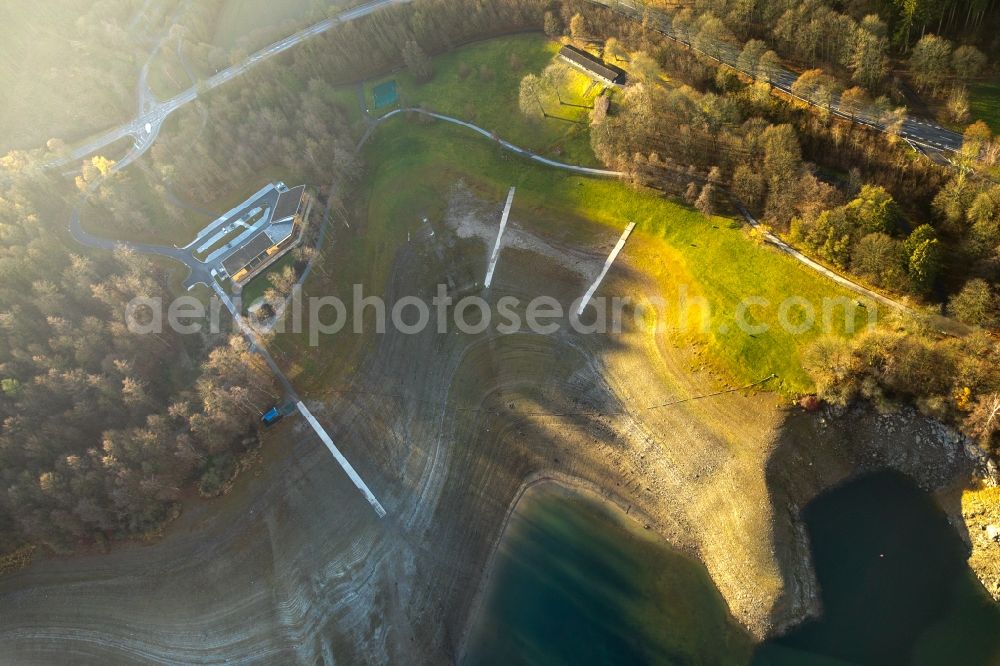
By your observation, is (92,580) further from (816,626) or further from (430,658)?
(816,626)

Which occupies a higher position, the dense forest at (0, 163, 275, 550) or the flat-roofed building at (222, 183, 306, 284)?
the flat-roofed building at (222, 183, 306, 284)

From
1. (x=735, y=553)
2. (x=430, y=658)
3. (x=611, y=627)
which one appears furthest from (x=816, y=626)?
(x=430, y=658)

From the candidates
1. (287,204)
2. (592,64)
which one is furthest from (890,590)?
(287,204)

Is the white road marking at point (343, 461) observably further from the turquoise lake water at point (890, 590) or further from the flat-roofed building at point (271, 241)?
the turquoise lake water at point (890, 590)

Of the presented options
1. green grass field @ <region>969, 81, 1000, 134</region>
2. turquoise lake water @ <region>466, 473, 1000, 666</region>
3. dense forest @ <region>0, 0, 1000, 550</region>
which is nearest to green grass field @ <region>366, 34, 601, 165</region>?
dense forest @ <region>0, 0, 1000, 550</region>

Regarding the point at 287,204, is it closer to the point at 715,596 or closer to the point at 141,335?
the point at 141,335

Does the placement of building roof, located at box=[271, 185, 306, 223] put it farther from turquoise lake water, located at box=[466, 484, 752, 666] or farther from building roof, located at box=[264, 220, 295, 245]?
A: turquoise lake water, located at box=[466, 484, 752, 666]
